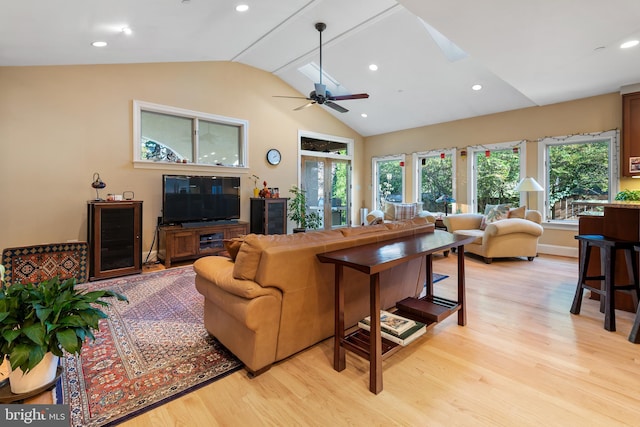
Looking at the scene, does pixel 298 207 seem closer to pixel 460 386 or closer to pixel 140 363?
pixel 140 363

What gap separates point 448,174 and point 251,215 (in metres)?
4.47

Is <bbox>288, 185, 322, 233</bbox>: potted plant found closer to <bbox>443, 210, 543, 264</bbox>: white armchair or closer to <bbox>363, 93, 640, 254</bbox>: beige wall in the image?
<bbox>363, 93, 640, 254</bbox>: beige wall

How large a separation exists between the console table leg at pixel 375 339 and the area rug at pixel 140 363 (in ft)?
2.87

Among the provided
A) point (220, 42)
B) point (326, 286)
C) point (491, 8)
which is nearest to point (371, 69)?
point (220, 42)

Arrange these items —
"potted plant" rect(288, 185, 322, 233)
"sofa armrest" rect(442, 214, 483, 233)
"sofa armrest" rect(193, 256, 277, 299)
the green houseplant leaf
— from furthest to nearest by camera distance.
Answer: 1. "potted plant" rect(288, 185, 322, 233)
2. "sofa armrest" rect(442, 214, 483, 233)
3. "sofa armrest" rect(193, 256, 277, 299)
4. the green houseplant leaf

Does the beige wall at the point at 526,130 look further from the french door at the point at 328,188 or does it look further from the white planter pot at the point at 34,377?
the white planter pot at the point at 34,377

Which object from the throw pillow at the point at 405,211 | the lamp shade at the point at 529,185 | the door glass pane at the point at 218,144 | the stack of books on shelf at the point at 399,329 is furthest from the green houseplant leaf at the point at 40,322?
the lamp shade at the point at 529,185

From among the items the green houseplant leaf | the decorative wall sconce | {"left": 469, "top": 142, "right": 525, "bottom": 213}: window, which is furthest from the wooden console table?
{"left": 469, "top": 142, "right": 525, "bottom": 213}: window

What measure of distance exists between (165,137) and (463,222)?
5510 millimetres

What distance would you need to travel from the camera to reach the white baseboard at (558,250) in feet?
17.1

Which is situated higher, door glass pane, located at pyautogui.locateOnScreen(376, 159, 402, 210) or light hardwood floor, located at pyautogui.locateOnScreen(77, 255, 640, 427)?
door glass pane, located at pyautogui.locateOnScreen(376, 159, 402, 210)

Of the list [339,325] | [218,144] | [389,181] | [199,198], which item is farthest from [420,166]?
[339,325]

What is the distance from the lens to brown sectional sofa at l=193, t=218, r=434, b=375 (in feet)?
5.90

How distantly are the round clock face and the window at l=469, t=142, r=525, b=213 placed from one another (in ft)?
13.5
